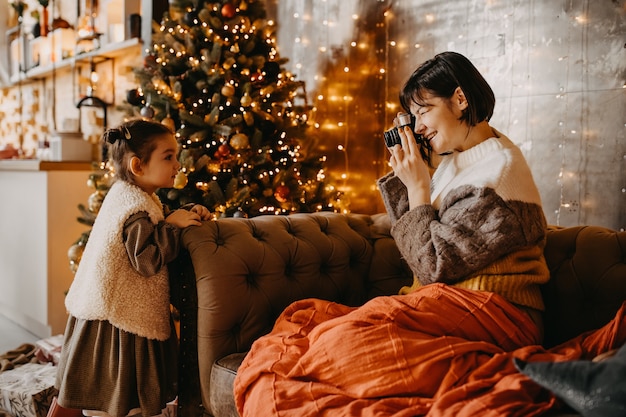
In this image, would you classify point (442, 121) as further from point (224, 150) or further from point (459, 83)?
point (224, 150)

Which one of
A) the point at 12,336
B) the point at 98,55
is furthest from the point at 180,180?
the point at 98,55

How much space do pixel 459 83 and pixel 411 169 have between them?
259mm

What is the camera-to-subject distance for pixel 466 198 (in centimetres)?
143

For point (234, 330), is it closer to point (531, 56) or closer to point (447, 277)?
point (447, 277)

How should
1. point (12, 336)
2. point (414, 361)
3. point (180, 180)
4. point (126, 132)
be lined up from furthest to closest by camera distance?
point (12, 336) < point (180, 180) < point (126, 132) < point (414, 361)

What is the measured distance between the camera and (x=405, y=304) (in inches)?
51.7

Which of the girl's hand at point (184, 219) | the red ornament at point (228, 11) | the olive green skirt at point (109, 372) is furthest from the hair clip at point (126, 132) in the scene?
the red ornament at point (228, 11)

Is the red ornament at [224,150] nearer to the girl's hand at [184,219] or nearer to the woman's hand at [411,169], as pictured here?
the girl's hand at [184,219]

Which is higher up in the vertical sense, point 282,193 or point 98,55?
point 98,55

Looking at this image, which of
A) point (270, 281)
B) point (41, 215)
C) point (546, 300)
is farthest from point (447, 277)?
point (41, 215)

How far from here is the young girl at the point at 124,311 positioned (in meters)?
1.56

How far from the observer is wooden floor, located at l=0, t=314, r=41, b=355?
3.33m

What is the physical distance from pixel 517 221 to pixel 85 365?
123cm

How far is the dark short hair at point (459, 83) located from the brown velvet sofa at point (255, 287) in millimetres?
479
